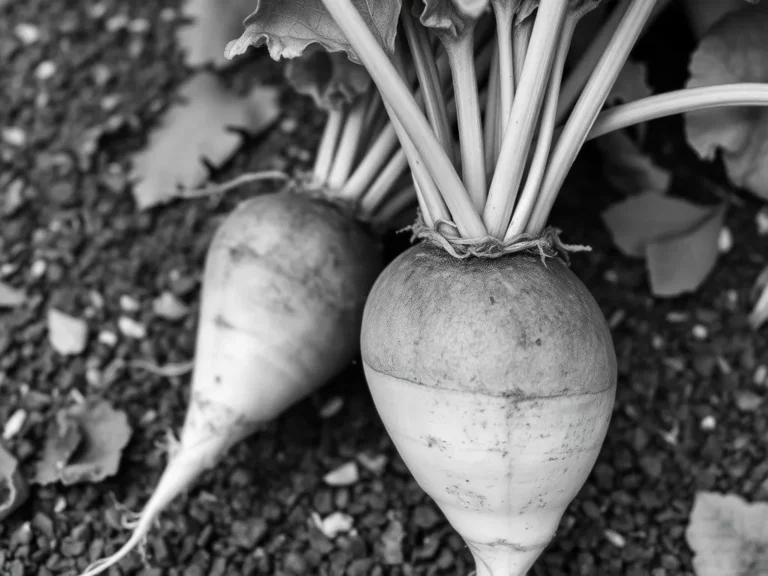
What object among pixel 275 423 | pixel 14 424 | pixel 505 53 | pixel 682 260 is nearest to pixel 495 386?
pixel 505 53

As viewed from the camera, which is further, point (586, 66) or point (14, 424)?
point (14, 424)

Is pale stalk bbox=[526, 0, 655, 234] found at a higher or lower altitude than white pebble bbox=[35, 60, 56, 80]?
lower

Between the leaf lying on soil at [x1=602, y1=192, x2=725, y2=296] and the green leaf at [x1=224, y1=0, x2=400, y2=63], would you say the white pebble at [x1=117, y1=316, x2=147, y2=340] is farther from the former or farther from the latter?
the leaf lying on soil at [x1=602, y1=192, x2=725, y2=296]

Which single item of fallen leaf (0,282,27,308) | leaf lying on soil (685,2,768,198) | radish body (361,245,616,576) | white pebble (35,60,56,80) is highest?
white pebble (35,60,56,80)

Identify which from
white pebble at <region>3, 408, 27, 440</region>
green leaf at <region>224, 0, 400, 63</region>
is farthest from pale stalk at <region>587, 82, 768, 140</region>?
white pebble at <region>3, 408, 27, 440</region>

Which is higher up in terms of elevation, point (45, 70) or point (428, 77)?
point (45, 70)

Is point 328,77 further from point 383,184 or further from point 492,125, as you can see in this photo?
point 492,125

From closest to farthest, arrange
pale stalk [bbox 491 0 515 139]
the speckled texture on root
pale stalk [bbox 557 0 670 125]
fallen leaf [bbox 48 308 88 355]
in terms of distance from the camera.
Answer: the speckled texture on root
pale stalk [bbox 491 0 515 139]
pale stalk [bbox 557 0 670 125]
fallen leaf [bbox 48 308 88 355]

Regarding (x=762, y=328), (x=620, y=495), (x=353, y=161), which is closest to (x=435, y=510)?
(x=620, y=495)
